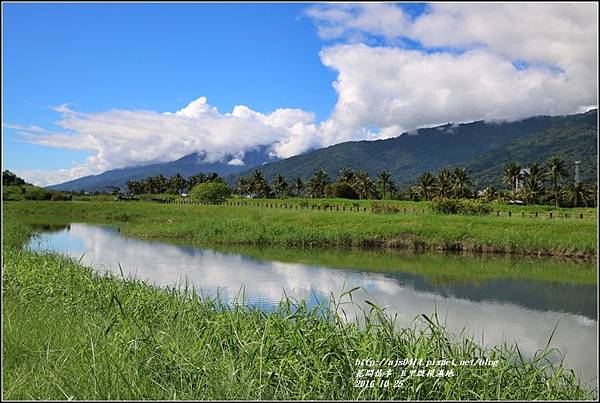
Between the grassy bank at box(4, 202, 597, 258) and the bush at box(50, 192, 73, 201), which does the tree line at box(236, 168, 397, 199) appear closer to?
the bush at box(50, 192, 73, 201)

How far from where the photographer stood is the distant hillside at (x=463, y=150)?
373 ft

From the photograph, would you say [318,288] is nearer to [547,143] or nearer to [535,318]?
[535,318]

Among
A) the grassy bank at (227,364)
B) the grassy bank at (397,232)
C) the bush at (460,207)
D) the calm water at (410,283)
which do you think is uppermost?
the bush at (460,207)

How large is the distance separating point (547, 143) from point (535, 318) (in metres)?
123

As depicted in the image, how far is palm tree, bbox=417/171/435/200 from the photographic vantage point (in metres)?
61.5

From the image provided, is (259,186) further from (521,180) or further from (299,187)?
(521,180)

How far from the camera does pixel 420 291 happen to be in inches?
526

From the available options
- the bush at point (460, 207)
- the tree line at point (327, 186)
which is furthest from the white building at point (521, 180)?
the bush at point (460, 207)

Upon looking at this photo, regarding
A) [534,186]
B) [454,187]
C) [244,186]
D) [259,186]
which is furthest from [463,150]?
[534,186]

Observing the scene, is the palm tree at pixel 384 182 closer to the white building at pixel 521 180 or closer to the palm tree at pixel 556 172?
the white building at pixel 521 180

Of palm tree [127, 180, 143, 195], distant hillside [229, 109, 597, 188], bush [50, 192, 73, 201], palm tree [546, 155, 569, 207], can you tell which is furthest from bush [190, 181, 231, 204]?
distant hillside [229, 109, 597, 188]

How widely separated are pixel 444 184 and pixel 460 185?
179 cm

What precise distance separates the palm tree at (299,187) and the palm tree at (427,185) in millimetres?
24009

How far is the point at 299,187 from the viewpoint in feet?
271
